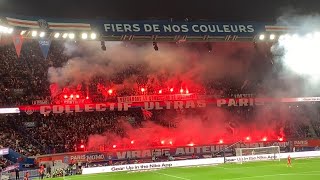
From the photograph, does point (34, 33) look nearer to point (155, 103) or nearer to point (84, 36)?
point (84, 36)

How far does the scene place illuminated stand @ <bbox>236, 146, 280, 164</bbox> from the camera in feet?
112

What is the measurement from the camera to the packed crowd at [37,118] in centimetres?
3406

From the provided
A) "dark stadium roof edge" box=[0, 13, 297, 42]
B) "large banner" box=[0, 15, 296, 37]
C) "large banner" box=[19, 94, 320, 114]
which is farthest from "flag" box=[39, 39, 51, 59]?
"large banner" box=[19, 94, 320, 114]

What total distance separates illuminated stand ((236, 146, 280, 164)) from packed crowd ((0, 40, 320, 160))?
1064 centimetres

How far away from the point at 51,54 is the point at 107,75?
553cm

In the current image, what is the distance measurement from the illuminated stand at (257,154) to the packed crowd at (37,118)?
34.9 feet

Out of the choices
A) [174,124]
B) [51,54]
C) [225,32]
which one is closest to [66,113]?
[51,54]

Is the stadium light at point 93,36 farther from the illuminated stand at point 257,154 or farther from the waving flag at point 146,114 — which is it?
the waving flag at point 146,114

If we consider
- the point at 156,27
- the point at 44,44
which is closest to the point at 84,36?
the point at 44,44

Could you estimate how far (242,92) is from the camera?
138ft

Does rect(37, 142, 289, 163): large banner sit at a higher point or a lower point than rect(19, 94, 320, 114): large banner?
lower

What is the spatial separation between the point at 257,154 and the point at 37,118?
19.4m

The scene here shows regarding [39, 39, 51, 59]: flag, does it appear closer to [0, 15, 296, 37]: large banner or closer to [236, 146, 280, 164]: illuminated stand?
[0, 15, 296, 37]: large banner

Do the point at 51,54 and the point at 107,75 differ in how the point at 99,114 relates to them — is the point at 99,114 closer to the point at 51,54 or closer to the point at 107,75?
the point at 107,75
